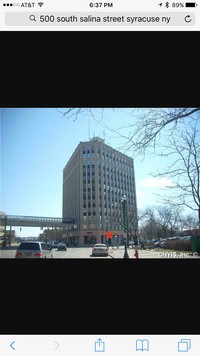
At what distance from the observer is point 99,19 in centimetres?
200

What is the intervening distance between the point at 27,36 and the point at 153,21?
113 centimetres

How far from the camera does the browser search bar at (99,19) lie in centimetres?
200
